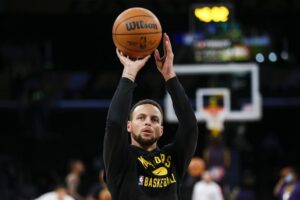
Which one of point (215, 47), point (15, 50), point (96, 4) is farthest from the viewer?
point (15, 50)

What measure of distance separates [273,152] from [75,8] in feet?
28.7

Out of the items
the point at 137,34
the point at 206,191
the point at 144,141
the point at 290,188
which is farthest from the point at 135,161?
the point at 206,191

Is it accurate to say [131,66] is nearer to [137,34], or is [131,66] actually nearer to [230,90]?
[137,34]

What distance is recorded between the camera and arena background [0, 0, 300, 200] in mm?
15922

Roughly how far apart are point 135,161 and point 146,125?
0.22m

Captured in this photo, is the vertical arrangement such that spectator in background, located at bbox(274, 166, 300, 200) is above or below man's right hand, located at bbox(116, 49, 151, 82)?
below

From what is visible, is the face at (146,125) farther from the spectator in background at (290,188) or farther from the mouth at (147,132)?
the spectator in background at (290,188)

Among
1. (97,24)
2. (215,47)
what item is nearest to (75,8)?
(97,24)

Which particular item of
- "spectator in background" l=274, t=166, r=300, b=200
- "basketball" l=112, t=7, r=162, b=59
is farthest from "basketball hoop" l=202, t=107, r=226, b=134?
"basketball" l=112, t=7, r=162, b=59

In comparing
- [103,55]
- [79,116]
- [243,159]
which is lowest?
[243,159]

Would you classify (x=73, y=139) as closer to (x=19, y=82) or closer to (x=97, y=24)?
(x=19, y=82)

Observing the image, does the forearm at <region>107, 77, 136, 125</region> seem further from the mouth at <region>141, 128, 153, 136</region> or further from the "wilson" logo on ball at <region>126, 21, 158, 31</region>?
the "wilson" logo on ball at <region>126, 21, 158, 31</region>

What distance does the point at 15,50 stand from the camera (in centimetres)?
1972

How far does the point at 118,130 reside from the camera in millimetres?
3609
